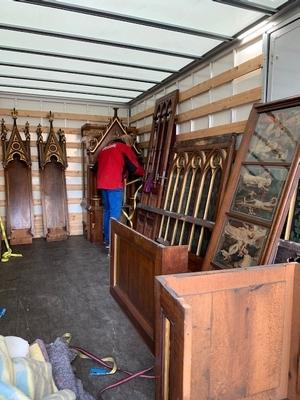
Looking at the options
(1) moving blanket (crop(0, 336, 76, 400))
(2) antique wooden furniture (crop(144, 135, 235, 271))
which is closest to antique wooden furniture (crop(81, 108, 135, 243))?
(2) antique wooden furniture (crop(144, 135, 235, 271))

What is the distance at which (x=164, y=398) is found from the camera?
134 cm

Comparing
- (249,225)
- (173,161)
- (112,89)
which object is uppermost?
(112,89)

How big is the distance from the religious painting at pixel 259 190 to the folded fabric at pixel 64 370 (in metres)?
1.53

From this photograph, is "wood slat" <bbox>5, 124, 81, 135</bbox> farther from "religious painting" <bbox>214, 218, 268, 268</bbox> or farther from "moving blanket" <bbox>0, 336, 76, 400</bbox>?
"moving blanket" <bbox>0, 336, 76, 400</bbox>

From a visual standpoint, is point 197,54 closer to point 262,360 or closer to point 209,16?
point 209,16

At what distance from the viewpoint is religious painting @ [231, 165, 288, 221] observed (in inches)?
81.7

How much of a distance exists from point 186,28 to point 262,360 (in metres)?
2.52

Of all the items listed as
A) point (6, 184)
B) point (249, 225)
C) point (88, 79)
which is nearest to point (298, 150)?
point (249, 225)

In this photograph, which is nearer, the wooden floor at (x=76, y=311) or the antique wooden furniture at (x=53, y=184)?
the wooden floor at (x=76, y=311)

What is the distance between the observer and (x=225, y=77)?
10.1 ft

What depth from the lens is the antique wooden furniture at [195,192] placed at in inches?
115

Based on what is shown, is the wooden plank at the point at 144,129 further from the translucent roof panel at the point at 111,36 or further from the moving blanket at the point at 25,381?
the moving blanket at the point at 25,381

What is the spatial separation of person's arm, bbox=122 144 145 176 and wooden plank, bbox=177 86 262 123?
1.12 m

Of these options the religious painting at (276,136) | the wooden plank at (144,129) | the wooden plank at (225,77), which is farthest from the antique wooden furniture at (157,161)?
the religious painting at (276,136)
